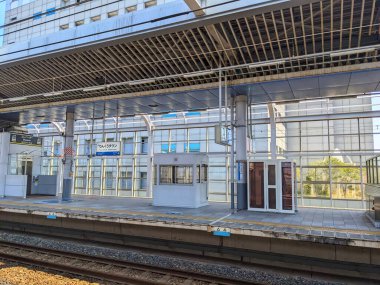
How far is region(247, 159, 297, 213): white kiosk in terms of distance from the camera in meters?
12.3

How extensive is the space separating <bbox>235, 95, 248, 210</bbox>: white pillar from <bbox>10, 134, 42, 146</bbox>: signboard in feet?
44.6

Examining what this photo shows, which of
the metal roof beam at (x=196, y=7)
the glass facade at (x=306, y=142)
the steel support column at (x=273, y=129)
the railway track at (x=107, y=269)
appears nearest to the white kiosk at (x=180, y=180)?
the glass facade at (x=306, y=142)

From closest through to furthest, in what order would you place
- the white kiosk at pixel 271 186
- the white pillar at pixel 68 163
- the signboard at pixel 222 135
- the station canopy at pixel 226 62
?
the station canopy at pixel 226 62
the signboard at pixel 222 135
the white kiosk at pixel 271 186
the white pillar at pixel 68 163

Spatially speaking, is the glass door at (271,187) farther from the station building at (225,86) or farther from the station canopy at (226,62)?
the station canopy at (226,62)

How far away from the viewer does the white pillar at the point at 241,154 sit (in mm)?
13141

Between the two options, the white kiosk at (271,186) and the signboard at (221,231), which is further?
the white kiosk at (271,186)

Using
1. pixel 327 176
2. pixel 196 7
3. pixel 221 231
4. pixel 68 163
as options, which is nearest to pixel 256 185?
pixel 221 231

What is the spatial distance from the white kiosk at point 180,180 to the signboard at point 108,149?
2.32 m

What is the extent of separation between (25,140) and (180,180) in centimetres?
1129

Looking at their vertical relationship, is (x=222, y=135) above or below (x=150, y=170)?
above

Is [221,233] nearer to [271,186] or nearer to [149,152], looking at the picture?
[271,186]

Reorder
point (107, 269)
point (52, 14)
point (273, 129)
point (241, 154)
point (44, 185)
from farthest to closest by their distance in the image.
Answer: point (52, 14) < point (44, 185) < point (273, 129) < point (241, 154) < point (107, 269)

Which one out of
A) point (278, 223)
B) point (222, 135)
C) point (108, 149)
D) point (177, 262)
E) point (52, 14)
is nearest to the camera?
point (177, 262)

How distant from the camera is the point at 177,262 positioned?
8953 mm
